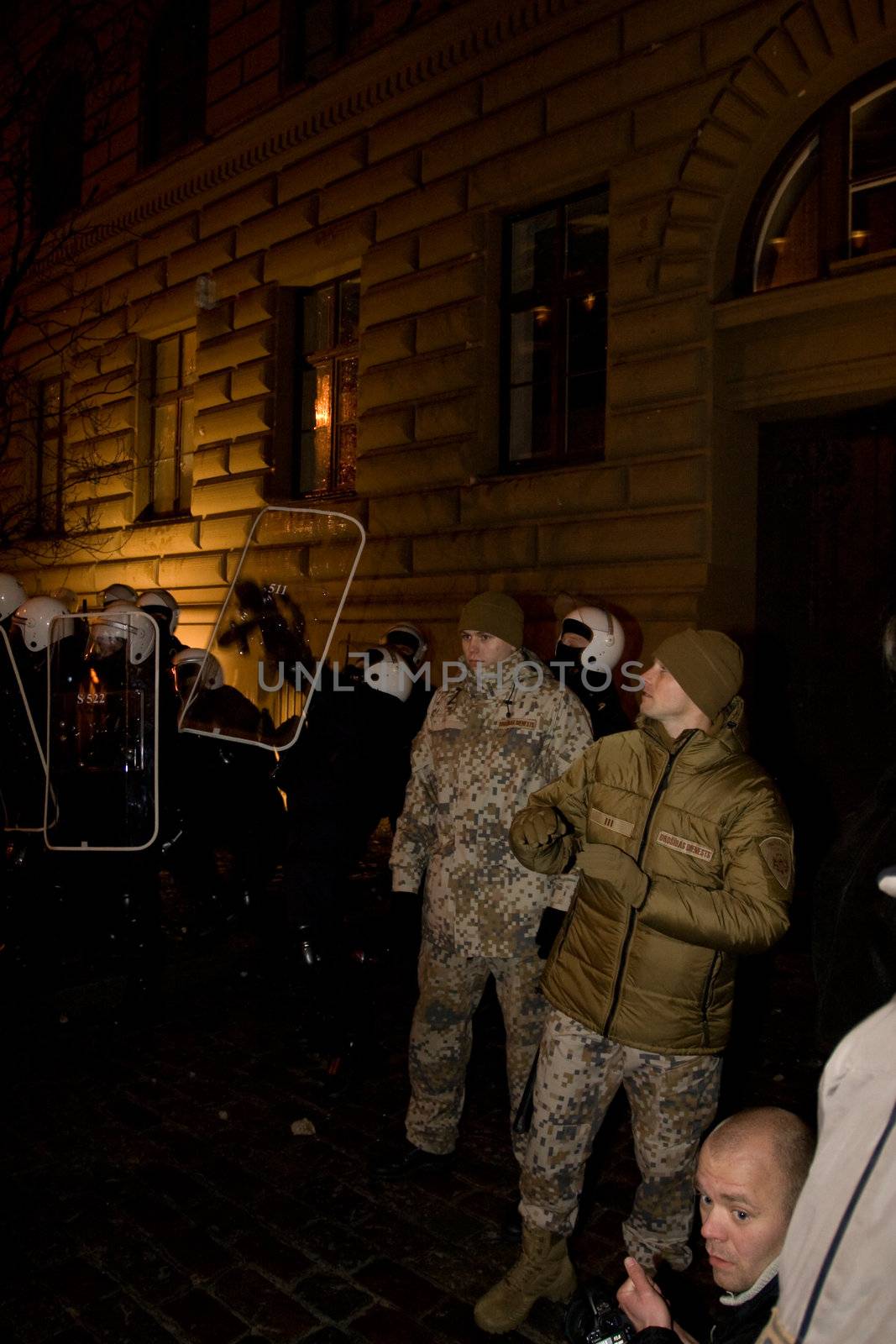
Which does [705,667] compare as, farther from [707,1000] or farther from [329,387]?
[329,387]

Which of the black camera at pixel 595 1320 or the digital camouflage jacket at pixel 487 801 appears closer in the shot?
the black camera at pixel 595 1320

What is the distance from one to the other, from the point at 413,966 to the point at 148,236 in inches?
434

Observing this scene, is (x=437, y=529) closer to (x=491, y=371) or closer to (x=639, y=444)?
(x=491, y=371)

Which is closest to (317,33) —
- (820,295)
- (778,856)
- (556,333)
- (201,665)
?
(556,333)

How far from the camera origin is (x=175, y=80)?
13.0 meters

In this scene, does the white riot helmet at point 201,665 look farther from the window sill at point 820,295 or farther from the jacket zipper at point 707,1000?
the window sill at point 820,295

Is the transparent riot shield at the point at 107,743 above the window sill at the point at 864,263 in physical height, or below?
below

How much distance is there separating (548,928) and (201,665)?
95.0 inches

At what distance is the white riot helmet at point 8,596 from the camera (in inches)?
248

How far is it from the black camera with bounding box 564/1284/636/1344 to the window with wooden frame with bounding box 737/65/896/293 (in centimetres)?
667

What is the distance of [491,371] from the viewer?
29.1ft

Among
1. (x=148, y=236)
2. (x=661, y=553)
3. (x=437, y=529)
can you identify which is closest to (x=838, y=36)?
(x=661, y=553)

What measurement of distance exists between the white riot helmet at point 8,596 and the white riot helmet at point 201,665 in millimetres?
1059

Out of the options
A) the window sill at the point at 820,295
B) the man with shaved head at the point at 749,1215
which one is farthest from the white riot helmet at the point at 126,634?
the window sill at the point at 820,295
